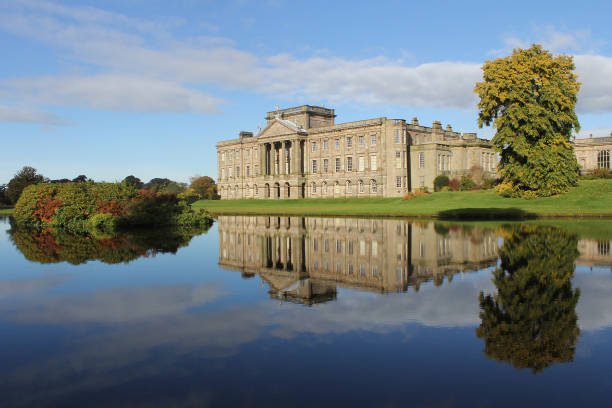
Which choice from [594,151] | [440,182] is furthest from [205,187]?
[594,151]

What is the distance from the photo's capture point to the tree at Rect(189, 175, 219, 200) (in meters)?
117

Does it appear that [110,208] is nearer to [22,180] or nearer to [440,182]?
[440,182]

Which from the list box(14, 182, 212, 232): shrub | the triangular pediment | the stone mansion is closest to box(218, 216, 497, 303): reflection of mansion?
box(14, 182, 212, 232): shrub

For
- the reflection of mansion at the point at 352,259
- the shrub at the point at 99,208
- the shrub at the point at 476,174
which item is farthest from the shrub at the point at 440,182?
the reflection of mansion at the point at 352,259

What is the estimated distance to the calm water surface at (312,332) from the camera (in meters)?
5.52

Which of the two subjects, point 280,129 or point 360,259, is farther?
point 280,129

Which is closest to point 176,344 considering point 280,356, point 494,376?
point 280,356

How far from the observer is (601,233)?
22609mm

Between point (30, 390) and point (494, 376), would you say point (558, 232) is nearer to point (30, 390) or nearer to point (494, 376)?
point (494, 376)

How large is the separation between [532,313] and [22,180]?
85.7 m

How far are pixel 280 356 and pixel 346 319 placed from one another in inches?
84.3

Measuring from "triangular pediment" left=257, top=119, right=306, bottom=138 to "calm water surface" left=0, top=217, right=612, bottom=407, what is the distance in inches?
2675

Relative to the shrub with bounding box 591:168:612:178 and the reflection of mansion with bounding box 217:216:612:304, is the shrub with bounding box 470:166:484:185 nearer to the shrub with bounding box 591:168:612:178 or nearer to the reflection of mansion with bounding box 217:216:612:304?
the shrub with bounding box 591:168:612:178

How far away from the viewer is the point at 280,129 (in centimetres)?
8375
